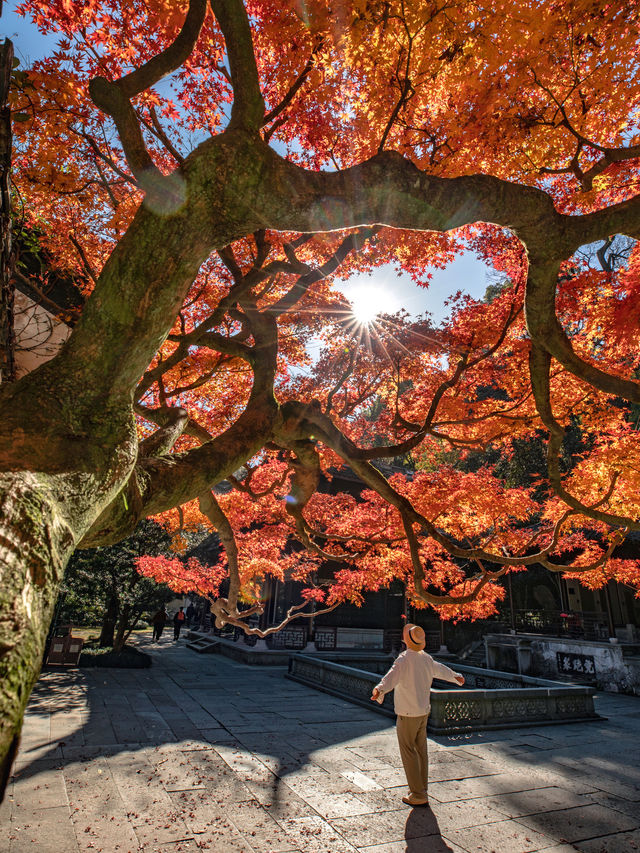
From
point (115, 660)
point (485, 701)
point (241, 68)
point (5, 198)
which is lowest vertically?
point (115, 660)

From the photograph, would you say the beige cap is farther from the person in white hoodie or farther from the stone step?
the stone step

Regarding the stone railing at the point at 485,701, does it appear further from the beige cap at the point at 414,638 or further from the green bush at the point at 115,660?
the green bush at the point at 115,660

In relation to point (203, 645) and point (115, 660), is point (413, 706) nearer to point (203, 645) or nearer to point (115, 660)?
point (115, 660)

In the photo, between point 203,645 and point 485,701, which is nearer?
point 485,701

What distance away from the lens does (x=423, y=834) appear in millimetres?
4938

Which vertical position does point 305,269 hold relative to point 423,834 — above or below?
above

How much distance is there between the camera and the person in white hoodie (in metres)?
5.59

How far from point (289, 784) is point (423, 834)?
194cm

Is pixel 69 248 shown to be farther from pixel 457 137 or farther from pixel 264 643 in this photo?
pixel 264 643

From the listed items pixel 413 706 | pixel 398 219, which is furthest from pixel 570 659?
pixel 398 219

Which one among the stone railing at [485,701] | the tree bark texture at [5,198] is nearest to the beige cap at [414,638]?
the stone railing at [485,701]

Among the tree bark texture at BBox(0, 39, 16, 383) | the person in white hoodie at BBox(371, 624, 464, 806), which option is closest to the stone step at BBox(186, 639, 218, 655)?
the person in white hoodie at BBox(371, 624, 464, 806)

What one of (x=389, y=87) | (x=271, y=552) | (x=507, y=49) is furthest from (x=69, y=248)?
(x=271, y=552)

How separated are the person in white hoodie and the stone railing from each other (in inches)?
155
